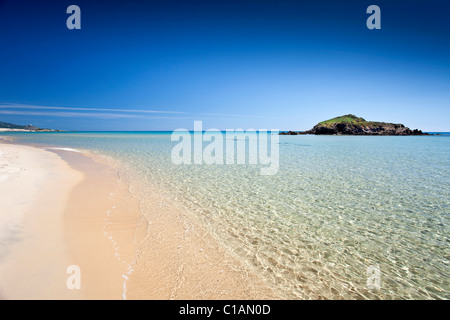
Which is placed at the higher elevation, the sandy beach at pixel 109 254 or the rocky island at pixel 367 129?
the rocky island at pixel 367 129

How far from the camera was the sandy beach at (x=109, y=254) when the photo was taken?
427 centimetres

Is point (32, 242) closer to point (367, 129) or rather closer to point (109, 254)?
point (109, 254)

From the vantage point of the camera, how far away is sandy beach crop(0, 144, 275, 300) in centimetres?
427

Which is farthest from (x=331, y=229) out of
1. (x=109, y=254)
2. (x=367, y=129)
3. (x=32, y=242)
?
(x=367, y=129)

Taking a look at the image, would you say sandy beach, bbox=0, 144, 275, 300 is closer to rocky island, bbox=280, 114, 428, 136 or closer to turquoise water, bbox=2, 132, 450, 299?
turquoise water, bbox=2, 132, 450, 299

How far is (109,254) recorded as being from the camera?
545 centimetres

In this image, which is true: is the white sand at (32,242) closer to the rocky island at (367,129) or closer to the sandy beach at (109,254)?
the sandy beach at (109,254)

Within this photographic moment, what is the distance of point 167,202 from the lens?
995 cm

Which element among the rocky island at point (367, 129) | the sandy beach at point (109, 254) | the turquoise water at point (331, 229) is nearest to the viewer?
the sandy beach at point (109, 254)

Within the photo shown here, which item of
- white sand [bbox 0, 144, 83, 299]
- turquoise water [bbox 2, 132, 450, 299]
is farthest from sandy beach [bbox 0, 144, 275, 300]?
turquoise water [bbox 2, 132, 450, 299]

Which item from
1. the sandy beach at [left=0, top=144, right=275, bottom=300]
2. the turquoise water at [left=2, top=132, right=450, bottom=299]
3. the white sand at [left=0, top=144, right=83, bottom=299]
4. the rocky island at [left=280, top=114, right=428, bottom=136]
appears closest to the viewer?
the white sand at [left=0, top=144, right=83, bottom=299]

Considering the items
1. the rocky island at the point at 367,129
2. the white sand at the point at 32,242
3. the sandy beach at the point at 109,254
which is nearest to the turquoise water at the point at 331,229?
the sandy beach at the point at 109,254

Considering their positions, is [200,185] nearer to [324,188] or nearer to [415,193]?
[324,188]
